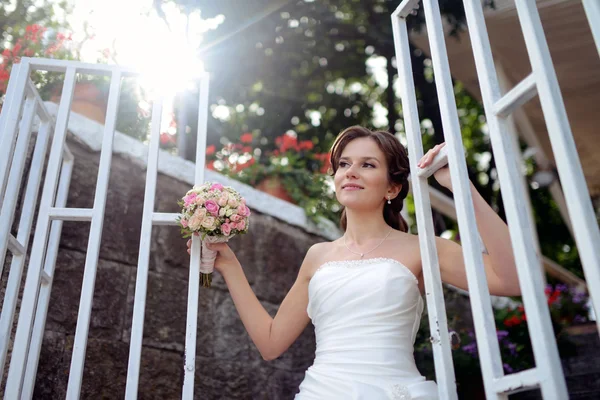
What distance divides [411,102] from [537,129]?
5465 millimetres

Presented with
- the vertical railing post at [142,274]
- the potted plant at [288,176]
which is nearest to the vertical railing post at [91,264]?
the vertical railing post at [142,274]

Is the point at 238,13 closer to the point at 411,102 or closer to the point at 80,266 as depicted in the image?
the point at 80,266

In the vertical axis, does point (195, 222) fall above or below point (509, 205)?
above

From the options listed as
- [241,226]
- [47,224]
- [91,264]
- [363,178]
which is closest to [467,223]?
[363,178]

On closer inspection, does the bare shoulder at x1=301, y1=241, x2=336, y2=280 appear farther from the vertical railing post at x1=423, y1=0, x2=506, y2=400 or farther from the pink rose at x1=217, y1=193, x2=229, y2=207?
the vertical railing post at x1=423, y1=0, x2=506, y2=400

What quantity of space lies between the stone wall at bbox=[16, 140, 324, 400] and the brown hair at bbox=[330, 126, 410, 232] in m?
1.09

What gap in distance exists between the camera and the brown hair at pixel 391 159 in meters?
2.25

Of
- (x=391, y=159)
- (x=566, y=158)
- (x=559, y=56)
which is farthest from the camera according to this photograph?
(x=559, y=56)

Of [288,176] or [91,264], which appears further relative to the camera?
[288,176]

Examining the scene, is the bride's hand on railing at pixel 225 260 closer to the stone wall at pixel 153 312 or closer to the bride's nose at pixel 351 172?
the bride's nose at pixel 351 172

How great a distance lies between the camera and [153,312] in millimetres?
2748

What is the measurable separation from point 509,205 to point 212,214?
39.7 inches

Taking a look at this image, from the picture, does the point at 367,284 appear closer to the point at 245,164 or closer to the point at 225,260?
the point at 225,260

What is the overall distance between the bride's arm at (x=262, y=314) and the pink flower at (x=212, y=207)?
216 millimetres
